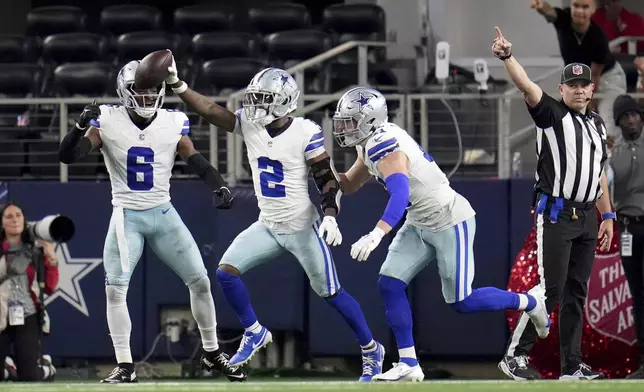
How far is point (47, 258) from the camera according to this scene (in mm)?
9617

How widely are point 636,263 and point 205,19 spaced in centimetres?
498

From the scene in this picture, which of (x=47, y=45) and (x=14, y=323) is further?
(x=47, y=45)

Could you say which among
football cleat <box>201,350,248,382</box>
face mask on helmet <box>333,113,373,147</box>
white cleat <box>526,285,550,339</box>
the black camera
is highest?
face mask on helmet <box>333,113,373,147</box>

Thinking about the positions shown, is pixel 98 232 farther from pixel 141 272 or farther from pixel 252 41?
pixel 252 41

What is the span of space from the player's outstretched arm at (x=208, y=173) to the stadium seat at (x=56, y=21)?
198 inches

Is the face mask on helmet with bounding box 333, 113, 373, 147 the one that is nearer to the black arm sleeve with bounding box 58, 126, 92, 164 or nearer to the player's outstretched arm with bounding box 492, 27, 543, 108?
the player's outstretched arm with bounding box 492, 27, 543, 108

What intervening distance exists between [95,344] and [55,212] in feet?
3.36

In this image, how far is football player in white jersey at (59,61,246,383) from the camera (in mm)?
7754

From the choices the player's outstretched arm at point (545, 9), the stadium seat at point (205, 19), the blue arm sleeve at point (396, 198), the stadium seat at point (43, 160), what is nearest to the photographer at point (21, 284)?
the stadium seat at point (43, 160)

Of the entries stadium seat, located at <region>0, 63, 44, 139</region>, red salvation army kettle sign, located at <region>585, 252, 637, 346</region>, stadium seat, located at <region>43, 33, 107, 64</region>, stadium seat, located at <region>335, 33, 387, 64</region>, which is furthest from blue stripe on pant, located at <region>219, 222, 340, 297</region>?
stadium seat, located at <region>43, 33, 107, 64</region>

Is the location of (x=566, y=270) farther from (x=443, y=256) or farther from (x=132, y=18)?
(x=132, y=18)

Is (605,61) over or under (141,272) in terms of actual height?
over

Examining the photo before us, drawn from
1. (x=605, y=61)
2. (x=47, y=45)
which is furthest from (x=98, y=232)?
(x=605, y=61)

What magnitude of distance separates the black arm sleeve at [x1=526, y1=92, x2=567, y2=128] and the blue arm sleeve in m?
0.90
